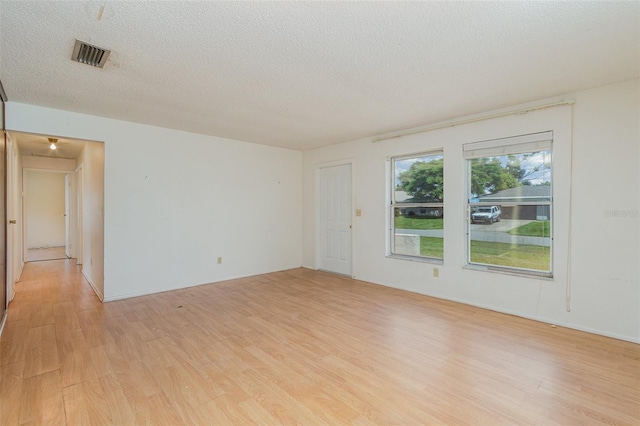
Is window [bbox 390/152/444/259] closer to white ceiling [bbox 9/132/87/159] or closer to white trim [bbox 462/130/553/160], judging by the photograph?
white trim [bbox 462/130/553/160]

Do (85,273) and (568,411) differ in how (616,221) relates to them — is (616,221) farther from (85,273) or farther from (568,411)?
(85,273)

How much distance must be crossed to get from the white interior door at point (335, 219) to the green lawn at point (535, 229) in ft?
8.69

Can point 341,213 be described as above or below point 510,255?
above

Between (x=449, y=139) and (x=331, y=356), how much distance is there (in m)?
3.14

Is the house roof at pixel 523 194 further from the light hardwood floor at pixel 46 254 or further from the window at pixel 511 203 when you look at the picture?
the light hardwood floor at pixel 46 254

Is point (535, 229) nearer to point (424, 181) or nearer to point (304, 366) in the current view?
point (424, 181)

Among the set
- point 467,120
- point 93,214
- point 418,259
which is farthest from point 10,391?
point 467,120

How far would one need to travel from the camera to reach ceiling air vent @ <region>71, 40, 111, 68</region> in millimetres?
2208

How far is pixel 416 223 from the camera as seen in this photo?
→ 180 inches

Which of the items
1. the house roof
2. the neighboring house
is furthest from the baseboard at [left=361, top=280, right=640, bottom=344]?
the house roof

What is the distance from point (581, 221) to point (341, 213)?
3.42m

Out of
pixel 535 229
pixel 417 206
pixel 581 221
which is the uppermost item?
pixel 417 206

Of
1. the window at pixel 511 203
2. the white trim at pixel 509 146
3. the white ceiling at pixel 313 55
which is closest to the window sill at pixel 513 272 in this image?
the window at pixel 511 203

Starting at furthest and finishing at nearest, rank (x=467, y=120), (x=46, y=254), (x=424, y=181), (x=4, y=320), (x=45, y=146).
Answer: (x=46, y=254) → (x=45, y=146) → (x=424, y=181) → (x=467, y=120) → (x=4, y=320)
